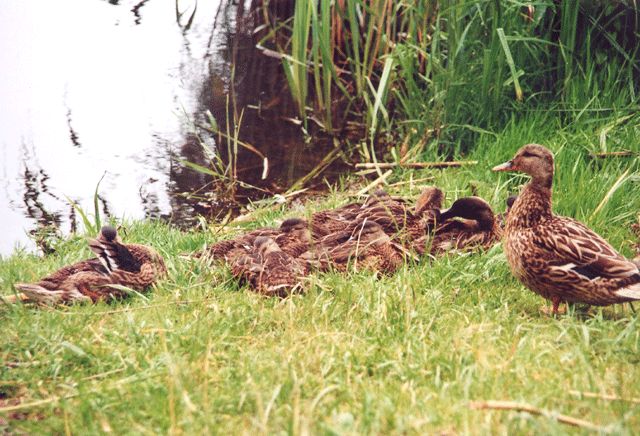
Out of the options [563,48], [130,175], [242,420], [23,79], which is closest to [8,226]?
[130,175]

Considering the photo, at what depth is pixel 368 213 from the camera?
499cm

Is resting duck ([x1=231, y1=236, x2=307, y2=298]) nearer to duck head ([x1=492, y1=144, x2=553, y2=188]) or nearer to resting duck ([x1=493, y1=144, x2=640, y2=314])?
resting duck ([x1=493, y1=144, x2=640, y2=314])

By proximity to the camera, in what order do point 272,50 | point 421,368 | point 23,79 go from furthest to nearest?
point 272,50
point 23,79
point 421,368

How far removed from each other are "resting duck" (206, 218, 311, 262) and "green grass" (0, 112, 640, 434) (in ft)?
0.55

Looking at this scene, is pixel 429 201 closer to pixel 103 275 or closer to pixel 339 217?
pixel 339 217

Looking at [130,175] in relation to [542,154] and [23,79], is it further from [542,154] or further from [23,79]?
[542,154]

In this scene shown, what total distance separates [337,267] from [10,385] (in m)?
1.99

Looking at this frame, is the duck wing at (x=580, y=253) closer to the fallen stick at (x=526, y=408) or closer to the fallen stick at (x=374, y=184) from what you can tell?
the fallen stick at (x=526, y=408)

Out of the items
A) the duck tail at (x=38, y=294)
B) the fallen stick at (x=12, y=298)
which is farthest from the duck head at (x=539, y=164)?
the fallen stick at (x=12, y=298)

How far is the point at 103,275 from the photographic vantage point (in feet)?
13.8

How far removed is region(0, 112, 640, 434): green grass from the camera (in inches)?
104

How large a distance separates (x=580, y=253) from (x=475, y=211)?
47.0 inches

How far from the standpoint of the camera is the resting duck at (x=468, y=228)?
15.8 feet

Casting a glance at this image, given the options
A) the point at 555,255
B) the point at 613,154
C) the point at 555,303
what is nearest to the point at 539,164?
the point at 555,255
